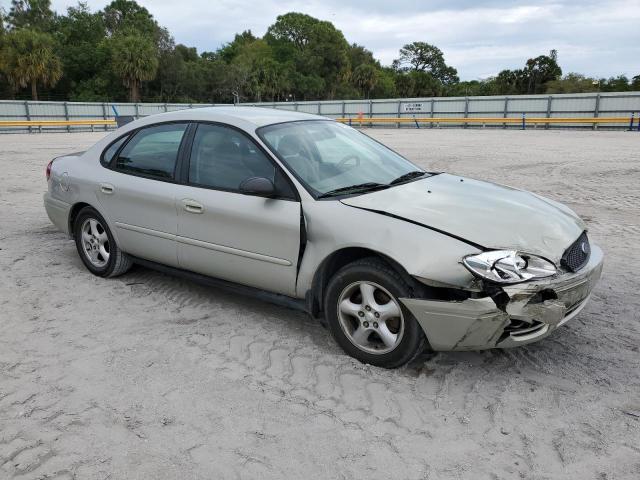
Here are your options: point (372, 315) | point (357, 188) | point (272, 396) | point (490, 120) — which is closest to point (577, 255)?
point (372, 315)

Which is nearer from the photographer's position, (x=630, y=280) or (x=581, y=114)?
(x=630, y=280)

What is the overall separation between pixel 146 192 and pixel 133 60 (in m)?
55.3

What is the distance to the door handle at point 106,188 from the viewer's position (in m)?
4.63

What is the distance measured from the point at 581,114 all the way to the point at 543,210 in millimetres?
29326

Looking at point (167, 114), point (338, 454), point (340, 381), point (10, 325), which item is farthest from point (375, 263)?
point (10, 325)

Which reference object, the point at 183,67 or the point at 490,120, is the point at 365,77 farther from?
the point at 490,120

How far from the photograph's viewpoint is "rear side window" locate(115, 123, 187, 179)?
14.1 feet

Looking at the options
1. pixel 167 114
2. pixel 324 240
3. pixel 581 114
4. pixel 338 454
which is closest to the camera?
pixel 338 454

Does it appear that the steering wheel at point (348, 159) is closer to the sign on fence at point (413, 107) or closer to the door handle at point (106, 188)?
the door handle at point (106, 188)

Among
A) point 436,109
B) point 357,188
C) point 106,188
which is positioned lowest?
point 106,188

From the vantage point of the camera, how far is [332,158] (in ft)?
13.2

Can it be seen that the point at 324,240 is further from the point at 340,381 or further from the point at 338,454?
the point at 338,454

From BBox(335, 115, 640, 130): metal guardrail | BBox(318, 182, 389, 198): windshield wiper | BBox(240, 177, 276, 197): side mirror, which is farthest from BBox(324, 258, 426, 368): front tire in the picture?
BBox(335, 115, 640, 130): metal guardrail

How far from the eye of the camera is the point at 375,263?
3.21 meters
